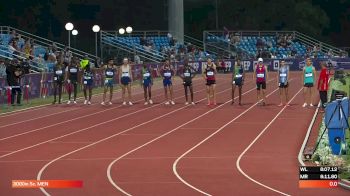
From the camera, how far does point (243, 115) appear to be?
2558cm

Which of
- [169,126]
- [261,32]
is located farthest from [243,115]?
[261,32]

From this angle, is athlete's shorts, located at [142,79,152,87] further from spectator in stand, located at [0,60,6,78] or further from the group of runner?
spectator in stand, located at [0,60,6,78]

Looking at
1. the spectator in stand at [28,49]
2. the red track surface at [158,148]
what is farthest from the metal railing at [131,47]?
the red track surface at [158,148]

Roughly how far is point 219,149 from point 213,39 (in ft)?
148

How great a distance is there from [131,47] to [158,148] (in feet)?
123

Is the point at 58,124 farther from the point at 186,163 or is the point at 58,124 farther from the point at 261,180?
the point at 261,180

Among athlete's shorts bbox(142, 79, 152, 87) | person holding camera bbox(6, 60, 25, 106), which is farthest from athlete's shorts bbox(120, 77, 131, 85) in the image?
person holding camera bbox(6, 60, 25, 106)
